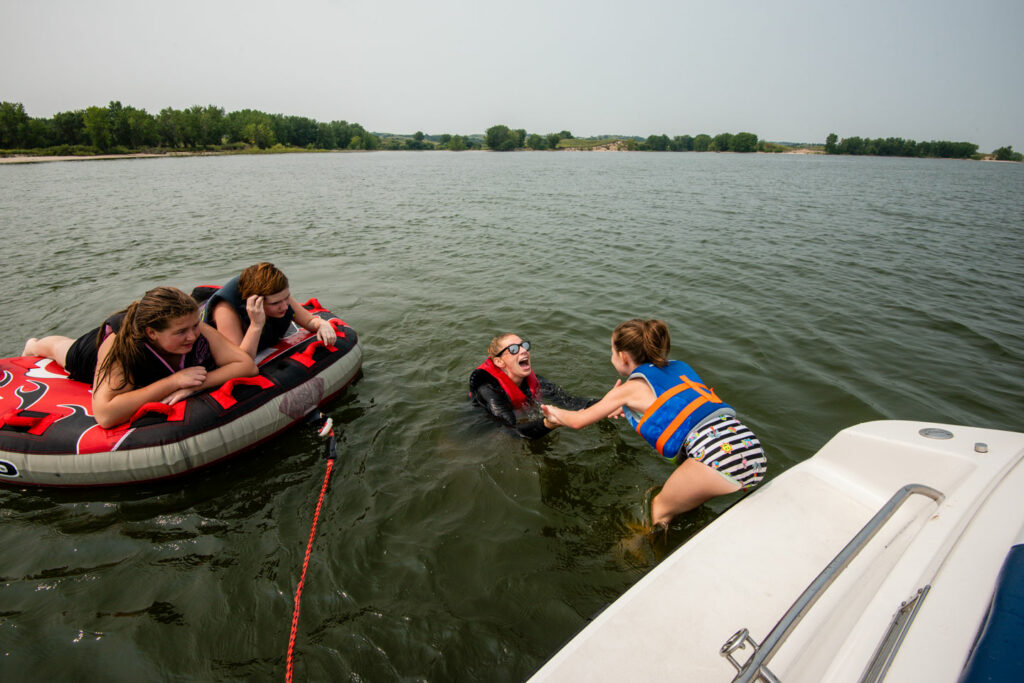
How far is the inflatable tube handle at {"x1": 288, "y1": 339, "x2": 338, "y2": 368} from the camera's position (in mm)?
5457

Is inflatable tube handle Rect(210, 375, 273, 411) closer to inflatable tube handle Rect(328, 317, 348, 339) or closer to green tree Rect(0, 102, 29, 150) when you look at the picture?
inflatable tube handle Rect(328, 317, 348, 339)

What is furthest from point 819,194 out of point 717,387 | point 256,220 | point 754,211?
point 256,220

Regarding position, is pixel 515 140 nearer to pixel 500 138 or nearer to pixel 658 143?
pixel 500 138

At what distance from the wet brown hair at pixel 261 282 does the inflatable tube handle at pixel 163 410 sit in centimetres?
126

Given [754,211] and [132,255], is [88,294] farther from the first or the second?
[754,211]

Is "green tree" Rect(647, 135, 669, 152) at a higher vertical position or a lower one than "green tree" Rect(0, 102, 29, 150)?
higher

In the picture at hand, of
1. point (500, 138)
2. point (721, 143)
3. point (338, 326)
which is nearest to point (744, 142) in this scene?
point (721, 143)

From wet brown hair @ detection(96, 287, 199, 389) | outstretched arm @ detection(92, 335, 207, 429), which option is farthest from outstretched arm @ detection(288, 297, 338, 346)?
wet brown hair @ detection(96, 287, 199, 389)

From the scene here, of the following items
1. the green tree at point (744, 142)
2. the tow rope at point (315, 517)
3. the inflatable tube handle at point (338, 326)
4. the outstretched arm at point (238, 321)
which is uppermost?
the green tree at point (744, 142)

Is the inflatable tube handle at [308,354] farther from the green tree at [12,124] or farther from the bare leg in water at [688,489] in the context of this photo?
the green tree at [12,124]

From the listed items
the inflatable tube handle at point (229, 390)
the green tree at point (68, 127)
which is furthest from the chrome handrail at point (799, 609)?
the green tree at point (68, 127)

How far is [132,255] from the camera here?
13.3 m

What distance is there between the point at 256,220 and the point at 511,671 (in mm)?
20293

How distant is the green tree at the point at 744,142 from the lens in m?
138
